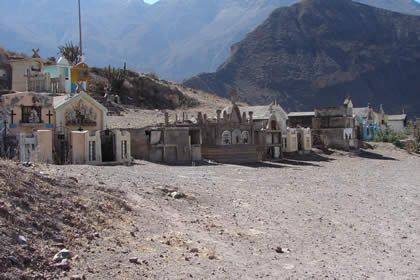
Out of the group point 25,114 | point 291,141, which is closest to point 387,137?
point 291,141

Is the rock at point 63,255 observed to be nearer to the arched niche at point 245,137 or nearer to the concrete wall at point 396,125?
the arched niche at point 245,137

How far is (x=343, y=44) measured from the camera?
371 feet

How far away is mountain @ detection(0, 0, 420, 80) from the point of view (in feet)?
462

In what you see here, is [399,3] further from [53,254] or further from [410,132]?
[53,254]

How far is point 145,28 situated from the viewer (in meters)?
168

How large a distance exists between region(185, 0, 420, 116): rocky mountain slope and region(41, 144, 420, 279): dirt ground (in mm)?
78189

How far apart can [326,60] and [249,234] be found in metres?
104

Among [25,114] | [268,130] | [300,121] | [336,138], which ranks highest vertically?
[25,114]

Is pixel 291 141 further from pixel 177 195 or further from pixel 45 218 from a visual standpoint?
pixel 45 218

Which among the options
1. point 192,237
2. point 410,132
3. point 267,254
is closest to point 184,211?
point 192,237

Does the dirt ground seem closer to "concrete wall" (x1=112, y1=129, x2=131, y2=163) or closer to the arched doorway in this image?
"concrete wall" (x1=112, y1=129, x2=131, y2=163)

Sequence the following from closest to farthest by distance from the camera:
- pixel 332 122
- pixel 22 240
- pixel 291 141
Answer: pixel 22 240 < pixel 291 141 < pixel 332 122

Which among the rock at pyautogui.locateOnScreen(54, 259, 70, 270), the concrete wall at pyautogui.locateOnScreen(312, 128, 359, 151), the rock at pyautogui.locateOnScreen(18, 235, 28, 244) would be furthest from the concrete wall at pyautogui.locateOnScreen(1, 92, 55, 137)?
the concrete wall at pyautogui.locateOnScreen(312, 128, 359, 151)

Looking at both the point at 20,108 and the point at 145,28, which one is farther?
the point at 145,28
